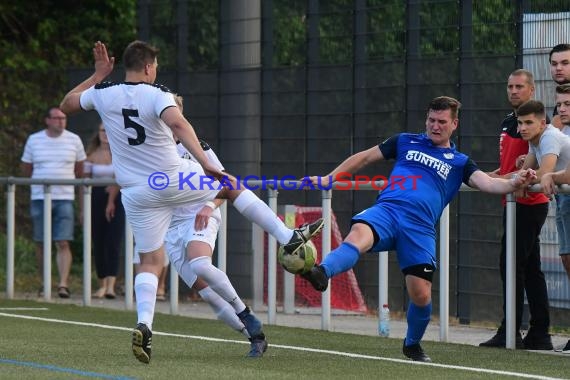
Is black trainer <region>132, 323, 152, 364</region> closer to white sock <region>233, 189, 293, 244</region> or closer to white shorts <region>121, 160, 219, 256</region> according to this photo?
white shorts <region>121, 160, 219, 256</region>

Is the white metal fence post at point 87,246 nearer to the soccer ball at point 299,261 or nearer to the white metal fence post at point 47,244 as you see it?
the white metal fence post at point 47,244

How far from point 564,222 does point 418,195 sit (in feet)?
4.96

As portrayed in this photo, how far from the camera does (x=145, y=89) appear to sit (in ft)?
31.4

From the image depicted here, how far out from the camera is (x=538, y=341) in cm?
1136

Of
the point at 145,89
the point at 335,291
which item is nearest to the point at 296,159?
the point at 335,291

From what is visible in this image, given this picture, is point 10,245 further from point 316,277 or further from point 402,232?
point 316,277

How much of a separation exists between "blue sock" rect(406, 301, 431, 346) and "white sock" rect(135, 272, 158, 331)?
5.69ft

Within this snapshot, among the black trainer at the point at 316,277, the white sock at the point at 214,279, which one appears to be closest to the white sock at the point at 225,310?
the white sock at the point at 214,279

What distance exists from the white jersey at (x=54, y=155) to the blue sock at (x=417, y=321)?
7.05 meters

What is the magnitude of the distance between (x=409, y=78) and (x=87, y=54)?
37.5 feet

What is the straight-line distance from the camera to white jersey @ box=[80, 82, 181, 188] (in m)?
9.55

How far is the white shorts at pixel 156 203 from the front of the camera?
977 centimetres

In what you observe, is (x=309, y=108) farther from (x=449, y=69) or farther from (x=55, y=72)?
(x=55, y=72)

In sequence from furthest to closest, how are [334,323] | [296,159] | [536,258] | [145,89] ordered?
[296,159], [334,323], [536,258], [145,89]
